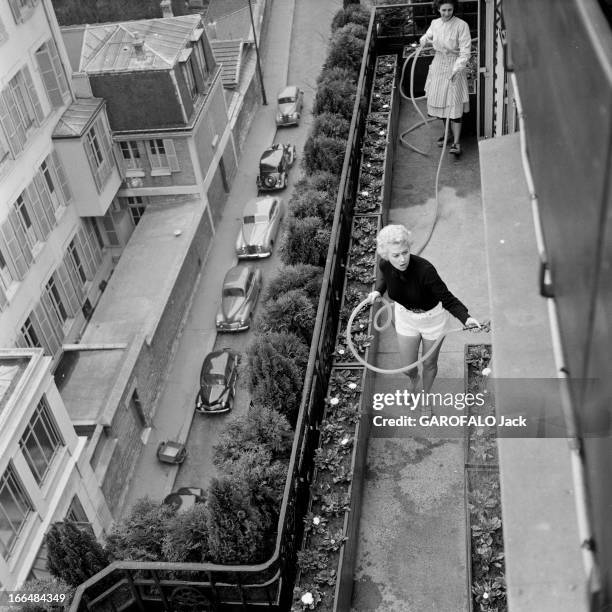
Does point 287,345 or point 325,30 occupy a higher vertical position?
point 287,345

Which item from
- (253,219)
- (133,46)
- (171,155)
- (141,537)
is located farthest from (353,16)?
(141,537)

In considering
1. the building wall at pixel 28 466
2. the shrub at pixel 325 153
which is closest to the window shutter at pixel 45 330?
the building wall at pixel 28 466

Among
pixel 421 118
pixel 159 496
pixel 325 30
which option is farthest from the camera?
pixel 325 30

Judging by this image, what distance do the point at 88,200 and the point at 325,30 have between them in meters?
23.1

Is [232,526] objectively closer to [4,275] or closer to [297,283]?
[297,283]

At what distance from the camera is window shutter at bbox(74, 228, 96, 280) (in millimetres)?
28625

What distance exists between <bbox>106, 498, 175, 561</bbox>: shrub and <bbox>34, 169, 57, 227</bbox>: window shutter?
1684 centimetres

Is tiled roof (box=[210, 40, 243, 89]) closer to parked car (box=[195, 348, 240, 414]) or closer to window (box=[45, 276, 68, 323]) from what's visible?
window (box=[45, 276, 68, 323])

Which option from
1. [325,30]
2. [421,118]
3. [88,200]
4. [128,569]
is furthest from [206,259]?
[128,569]

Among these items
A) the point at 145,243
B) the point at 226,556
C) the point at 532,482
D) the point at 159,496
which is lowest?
the point at 159,496

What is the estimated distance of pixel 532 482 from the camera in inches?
238

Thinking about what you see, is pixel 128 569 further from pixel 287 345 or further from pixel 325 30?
pixel 325 30

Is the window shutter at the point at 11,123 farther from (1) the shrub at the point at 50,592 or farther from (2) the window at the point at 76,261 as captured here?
(1) the shrub at the point at 50,592

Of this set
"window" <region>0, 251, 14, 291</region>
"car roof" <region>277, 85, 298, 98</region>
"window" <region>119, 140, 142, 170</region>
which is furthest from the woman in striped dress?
"car roof" <region>277, 85, 298, 98</region>
